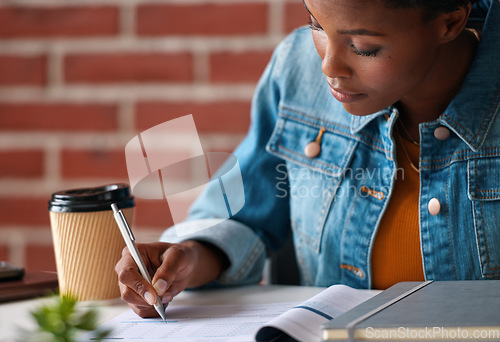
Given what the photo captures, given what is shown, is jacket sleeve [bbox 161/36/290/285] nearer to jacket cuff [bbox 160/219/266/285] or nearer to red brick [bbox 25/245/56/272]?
jacket cuff [bbox 160/219/266/285]

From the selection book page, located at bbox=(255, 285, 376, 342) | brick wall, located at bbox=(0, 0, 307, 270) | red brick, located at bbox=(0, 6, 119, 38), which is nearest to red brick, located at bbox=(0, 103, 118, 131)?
brick wall, located at bbox=(0, 0, 307, 270)

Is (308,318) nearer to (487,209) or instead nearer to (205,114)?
(487,209)

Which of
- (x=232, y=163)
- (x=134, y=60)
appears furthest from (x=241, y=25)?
(x=232, y=163)

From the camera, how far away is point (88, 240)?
0.74m

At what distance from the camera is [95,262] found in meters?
0.75

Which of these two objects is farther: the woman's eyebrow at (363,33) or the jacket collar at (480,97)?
the jacket collar at (480,97)

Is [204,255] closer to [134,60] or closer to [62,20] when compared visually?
[134,60]

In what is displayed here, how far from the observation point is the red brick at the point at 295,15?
1.30 meters

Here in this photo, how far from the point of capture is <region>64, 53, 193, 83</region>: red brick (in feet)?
4.49

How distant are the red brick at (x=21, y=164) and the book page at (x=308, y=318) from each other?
0.98 metres

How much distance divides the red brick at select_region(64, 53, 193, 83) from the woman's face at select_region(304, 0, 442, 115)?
0.66m

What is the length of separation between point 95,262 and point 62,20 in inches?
32.7

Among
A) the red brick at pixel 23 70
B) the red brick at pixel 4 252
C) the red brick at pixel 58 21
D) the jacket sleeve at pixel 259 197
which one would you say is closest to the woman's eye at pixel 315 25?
the jacket sleeve at pixel 259 197

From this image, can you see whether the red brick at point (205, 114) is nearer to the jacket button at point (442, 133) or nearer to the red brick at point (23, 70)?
the red brick at point (23, 70)
